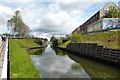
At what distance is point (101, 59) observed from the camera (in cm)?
4053

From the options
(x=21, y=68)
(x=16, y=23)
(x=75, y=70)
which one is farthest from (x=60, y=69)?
(x=16, y=23)

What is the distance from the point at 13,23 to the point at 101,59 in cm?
7384

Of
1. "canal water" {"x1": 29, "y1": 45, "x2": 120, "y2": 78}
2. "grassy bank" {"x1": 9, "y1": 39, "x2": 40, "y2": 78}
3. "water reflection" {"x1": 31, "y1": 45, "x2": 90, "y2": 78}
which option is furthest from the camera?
"canal water" {"x1": 29, "y1": 45, "x2": 120, "y2": 78}

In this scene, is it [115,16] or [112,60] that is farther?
[115,16]

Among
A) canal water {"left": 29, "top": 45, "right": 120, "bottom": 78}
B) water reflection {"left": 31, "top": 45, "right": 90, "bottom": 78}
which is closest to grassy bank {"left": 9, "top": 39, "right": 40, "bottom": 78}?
canal water {"left": 29, "top": 45, "right": 120, "bottom": 78}

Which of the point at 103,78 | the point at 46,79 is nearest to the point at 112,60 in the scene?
the point at 103,78

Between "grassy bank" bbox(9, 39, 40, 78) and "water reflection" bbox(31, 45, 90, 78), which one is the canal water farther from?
"grassy bank" bbox(9, 39, 40, 78)

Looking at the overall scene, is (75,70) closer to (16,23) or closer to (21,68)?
(21,68)

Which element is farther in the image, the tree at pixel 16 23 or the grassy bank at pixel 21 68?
the tree at pixel 16 23

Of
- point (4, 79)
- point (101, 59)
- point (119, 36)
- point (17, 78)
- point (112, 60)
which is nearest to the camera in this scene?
point (4, 79)

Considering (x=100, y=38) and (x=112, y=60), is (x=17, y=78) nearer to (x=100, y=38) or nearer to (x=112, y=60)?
(x=112, y=60)

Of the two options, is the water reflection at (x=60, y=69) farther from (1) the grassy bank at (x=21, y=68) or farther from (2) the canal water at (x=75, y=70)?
(1) the grassy bank at (x=21, y=68)

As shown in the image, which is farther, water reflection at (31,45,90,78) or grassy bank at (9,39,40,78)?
water reflection at (31,45,90,78)

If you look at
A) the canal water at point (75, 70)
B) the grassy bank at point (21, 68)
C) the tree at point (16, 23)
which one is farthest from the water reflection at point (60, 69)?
the tree at point (16, 23)
